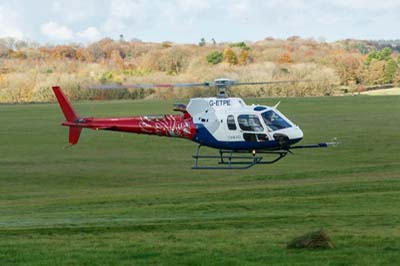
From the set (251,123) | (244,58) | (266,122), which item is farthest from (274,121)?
(244,58)

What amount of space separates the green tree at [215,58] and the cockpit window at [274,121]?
99729 mm

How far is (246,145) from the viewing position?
28844 mm

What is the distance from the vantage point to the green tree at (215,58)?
130 m

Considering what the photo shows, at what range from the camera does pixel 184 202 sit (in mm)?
30703

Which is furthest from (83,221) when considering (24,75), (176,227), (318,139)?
(24,75)

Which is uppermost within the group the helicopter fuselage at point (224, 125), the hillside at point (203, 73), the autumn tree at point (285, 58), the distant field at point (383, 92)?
the helicopter fuselage at point (224, 125)

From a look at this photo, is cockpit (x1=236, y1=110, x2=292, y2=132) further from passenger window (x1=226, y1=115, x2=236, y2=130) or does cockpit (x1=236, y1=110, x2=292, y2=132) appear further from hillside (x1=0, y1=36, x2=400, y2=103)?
hillside (x1=0, y1=36, x2=400, y2=103)

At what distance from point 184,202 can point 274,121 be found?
3.81 metres

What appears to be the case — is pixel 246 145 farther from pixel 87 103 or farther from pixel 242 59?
pixel 242 59

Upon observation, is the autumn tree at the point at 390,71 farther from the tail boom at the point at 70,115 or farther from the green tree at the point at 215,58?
the tail boom at the point at 70,115

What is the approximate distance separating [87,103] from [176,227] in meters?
88.5

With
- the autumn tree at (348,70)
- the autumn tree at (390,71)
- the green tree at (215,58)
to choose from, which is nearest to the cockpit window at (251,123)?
the autumn tree at (348,70)

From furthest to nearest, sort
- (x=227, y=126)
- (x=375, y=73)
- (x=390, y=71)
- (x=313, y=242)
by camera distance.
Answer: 1. (x=375, y=73)
2. (x=390, y=71)
3. (x=227, y=126)
4. (x=313, y=242)

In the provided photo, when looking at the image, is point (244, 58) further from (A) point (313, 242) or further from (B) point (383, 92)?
(A) point (313, 242)
